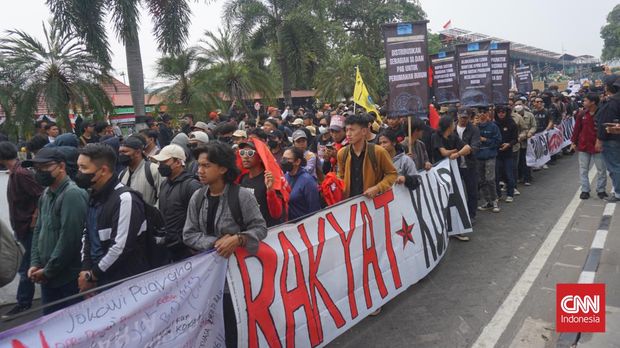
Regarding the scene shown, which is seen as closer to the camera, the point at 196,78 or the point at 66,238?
the point at 66,238

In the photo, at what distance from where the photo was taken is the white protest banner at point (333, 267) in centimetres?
332

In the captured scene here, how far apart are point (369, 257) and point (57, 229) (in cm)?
253

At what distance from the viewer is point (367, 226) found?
14.3ft

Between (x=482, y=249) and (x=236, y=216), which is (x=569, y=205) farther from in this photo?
(x=236, y=216)

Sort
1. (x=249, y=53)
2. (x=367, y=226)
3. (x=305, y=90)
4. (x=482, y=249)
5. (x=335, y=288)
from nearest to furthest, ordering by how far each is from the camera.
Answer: (x=335, y=288), (x=367, y=226), (x=482, y=249), (x=249, y=53), (x=305, y=90)

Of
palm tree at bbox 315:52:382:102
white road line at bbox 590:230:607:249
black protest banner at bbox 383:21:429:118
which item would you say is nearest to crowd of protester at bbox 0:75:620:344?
black protest banner at bbox 383:21:429:118

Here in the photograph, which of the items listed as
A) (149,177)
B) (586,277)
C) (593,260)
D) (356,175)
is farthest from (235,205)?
(593,260)

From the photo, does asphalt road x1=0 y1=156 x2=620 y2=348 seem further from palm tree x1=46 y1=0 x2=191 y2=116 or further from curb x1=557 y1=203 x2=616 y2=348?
palm tree x1=46 y1=0 x2=191 y2=116

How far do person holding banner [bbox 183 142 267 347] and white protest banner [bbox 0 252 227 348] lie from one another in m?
0.13

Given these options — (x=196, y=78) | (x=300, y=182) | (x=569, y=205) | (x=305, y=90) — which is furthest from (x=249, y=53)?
(x=300, y=182)

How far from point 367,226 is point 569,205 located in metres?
5.17

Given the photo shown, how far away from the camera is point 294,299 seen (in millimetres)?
3580

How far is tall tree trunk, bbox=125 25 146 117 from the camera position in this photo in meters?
13.3

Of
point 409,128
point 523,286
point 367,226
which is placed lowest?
point 523,286
